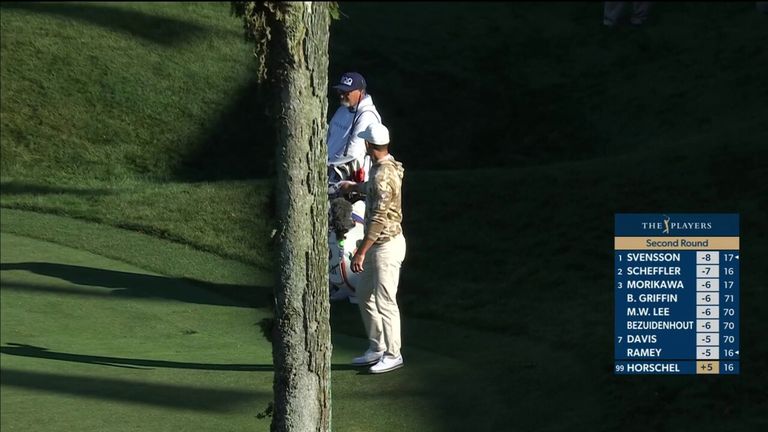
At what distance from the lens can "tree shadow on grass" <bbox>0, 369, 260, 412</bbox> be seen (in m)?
6.53

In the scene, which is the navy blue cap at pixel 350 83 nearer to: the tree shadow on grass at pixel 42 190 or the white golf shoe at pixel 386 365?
the white golf shoe at pixel 386 365

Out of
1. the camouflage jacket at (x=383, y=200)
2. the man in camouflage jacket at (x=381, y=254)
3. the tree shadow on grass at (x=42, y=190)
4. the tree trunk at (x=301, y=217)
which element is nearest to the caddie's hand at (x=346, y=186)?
the man in camouflage jacket at (x=381, y=254)

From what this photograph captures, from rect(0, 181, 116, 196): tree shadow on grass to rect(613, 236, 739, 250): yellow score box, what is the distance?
17.8ft

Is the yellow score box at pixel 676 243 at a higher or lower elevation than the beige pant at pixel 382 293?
higher

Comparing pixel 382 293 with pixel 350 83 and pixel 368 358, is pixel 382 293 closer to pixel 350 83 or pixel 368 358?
pixel 368 358

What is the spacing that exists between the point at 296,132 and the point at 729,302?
3870 millimetres

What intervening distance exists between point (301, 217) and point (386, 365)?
2.38 meters

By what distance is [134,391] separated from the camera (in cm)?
670

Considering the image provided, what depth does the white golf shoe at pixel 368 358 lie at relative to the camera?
7273 millimetres

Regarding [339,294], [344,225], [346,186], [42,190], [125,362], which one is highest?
[42,190]

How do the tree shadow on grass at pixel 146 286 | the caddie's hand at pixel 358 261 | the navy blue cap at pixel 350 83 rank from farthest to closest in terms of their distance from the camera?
the tree shadow on grass at pixel 146 286, the navy blue cap at pixel 350 83, the caddie's hand at pixel 358 261

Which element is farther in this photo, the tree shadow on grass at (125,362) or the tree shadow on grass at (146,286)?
the tree shadow on grass at (146,286)

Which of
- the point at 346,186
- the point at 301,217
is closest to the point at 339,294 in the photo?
the point at 346,186

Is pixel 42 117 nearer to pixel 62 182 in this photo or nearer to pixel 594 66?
pixel 62 182
